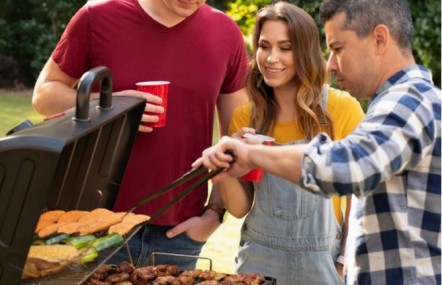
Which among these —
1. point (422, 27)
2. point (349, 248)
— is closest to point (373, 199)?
point (349, 248)

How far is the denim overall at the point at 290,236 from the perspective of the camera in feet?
12.5

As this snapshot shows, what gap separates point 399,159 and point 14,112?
1290cm

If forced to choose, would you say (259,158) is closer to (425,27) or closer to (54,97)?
(54,97)

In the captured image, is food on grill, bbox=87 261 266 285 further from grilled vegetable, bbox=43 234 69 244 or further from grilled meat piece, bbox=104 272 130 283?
grilled vegetable, bbox=43 234 69 244

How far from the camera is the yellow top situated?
3947 millimetres

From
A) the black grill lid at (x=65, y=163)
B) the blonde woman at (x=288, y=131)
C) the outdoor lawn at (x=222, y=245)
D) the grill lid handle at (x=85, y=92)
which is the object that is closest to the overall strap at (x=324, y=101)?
the blonde woman at (x=288, y=131)

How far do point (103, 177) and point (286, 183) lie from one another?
32.7 inches

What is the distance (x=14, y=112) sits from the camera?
14867 mm

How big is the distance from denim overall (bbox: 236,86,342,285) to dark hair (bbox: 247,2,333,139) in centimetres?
13

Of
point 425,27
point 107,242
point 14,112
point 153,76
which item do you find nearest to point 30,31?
point 14,112

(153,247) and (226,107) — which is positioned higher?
(226,107)

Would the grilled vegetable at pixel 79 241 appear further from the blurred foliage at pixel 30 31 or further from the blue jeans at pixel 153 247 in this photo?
the blurred foliage at pixel 30 31

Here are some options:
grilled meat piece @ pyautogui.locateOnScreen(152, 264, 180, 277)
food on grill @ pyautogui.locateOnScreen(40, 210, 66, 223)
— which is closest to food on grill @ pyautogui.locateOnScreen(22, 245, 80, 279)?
food on grill @ pyautogui.locateOnScreen(40, 210, 66, 223)

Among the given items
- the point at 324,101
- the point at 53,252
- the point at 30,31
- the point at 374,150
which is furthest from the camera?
the point at 30,31
